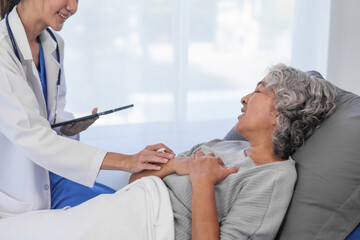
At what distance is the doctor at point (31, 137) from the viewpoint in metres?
1.42

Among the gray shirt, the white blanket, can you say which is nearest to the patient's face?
the gray shirt

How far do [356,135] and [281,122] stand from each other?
9.0 inches

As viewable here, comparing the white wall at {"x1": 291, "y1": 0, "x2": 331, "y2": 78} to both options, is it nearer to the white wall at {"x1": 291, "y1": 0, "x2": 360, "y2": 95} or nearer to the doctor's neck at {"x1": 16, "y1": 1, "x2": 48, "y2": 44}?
the white wall at {"x1": 291, "y1": 0, "x2": 360, "y2": 95}

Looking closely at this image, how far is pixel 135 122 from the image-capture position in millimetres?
3254

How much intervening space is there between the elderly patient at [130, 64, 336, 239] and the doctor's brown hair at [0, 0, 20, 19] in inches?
31.0

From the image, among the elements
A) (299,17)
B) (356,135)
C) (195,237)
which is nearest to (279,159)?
(356,135)

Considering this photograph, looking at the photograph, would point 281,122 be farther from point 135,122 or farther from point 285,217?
point 135,122

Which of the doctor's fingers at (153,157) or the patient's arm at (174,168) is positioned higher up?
the doctor's fingers at (153,157)

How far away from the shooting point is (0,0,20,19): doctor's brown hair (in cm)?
172

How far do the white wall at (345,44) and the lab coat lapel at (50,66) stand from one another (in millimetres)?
2250

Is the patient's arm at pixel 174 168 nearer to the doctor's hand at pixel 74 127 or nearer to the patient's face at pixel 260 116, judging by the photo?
the patient's face at pixel 260 116

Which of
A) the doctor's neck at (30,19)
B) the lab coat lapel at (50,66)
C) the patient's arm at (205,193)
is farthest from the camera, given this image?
the lab coat lapel at (50,66)

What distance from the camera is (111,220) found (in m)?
1.33

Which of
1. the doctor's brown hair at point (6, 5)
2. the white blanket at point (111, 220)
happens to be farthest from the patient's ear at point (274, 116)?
the doctor's brown hair at point (6, 5)
